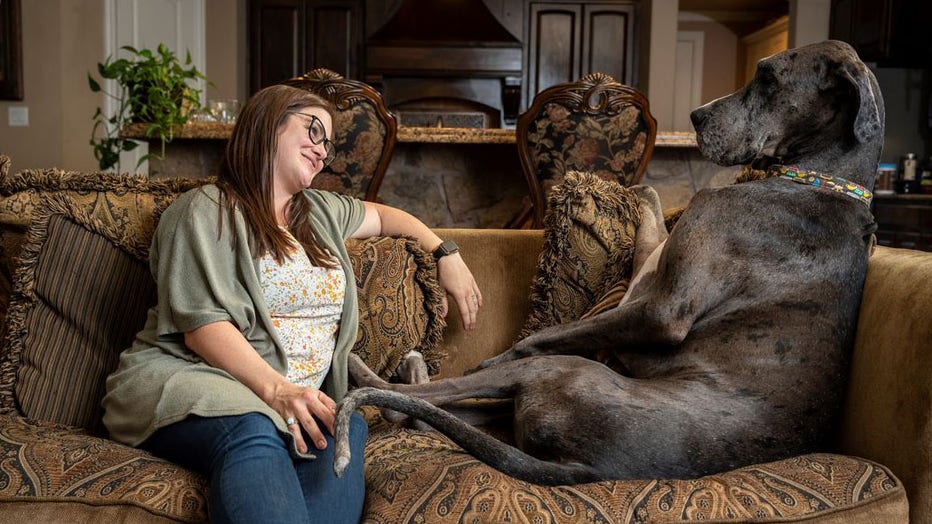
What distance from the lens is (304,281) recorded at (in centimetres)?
175

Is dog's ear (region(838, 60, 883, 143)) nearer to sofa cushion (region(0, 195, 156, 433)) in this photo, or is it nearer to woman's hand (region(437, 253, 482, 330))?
woman's hand (region(437, 253, 482, 330))

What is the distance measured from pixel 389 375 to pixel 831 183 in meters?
1.10

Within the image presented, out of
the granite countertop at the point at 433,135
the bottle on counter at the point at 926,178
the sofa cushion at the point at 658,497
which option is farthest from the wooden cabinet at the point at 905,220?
the sofa cushion at the point at 658,497

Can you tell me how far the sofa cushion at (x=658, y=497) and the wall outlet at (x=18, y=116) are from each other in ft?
19.9

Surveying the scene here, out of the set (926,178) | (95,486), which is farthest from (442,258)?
(926,178)

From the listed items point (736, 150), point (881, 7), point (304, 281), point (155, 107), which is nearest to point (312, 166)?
Answer: point (304, 281)

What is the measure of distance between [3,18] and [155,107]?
3692 millimetres

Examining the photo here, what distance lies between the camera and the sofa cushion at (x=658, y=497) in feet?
4.63

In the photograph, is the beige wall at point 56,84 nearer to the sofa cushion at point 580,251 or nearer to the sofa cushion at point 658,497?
the sofa cushion at point 580,251

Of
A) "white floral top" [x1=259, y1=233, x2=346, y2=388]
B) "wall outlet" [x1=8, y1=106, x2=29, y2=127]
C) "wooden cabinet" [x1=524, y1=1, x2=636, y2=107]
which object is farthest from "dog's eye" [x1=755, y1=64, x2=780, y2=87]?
"wooden cabinet" [x1=524, y1=1, x2=636, y2=107]

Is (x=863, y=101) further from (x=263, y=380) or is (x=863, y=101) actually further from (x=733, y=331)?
(x=263, y=380)

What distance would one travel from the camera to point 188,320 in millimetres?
1574

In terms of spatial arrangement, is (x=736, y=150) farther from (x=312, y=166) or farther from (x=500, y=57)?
(x=500, y=57)

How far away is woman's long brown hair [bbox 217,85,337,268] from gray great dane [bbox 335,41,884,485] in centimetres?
40
